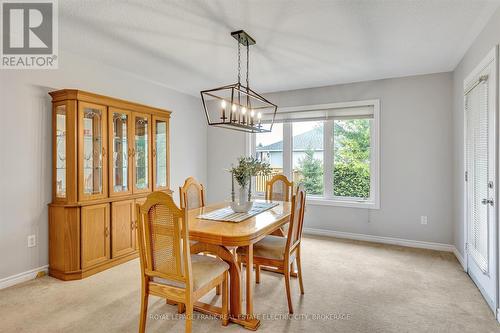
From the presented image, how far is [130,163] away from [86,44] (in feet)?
4.65

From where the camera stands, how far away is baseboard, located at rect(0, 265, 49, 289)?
109 inches

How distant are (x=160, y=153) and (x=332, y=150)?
2736mm

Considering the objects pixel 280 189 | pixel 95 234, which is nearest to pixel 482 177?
pixel 280 189

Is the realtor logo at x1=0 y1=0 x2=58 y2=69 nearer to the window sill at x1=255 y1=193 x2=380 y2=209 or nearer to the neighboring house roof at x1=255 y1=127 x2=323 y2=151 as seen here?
the neighboring house roof at x1=255 y1=127 x2=323 y2=151

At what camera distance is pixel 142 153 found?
3.84 metres

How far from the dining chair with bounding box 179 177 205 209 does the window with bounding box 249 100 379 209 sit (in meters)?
1.92

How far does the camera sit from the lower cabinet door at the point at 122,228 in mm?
3336

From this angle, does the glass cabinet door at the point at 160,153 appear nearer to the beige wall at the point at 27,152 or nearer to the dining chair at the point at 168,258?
the beige wall at the point at 27,152

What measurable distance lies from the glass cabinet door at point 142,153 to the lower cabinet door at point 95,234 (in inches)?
22.5

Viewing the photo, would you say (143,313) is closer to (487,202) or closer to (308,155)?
(487,202)

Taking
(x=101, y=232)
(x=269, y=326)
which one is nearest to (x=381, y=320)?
(x=269, y=326)

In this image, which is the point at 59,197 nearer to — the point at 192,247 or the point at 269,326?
the point at 192,247

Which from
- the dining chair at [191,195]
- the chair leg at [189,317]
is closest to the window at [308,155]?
the dining chair at [191,195]

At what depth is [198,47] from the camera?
122 inches
